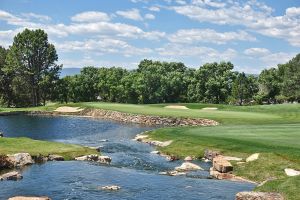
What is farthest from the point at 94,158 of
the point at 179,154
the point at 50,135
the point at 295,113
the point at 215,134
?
the point at 295,113

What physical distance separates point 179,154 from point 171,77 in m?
98.1

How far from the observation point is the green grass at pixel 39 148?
153 ft

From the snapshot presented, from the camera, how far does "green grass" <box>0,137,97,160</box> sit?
4666cm

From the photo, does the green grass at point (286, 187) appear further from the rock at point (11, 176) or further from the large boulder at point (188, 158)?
the rock at point (11, 176)

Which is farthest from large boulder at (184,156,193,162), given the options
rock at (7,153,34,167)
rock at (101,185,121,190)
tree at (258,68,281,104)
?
tree at (258,68,281,104)

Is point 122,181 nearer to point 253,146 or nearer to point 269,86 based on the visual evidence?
point 253,146

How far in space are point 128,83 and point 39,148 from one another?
101 m

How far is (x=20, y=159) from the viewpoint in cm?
4231

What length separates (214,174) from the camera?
40.4 m

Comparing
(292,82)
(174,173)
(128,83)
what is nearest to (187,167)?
(174,173)

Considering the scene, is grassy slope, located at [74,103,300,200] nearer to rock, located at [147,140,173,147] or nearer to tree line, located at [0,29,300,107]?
rock, located at [147,140,173,147]

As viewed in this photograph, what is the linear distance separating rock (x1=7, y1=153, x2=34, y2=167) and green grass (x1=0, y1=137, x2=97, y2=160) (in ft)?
7.26

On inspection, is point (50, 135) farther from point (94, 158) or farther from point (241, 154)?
point (241, 154)

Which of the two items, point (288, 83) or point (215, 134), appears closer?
point (215, 134)
